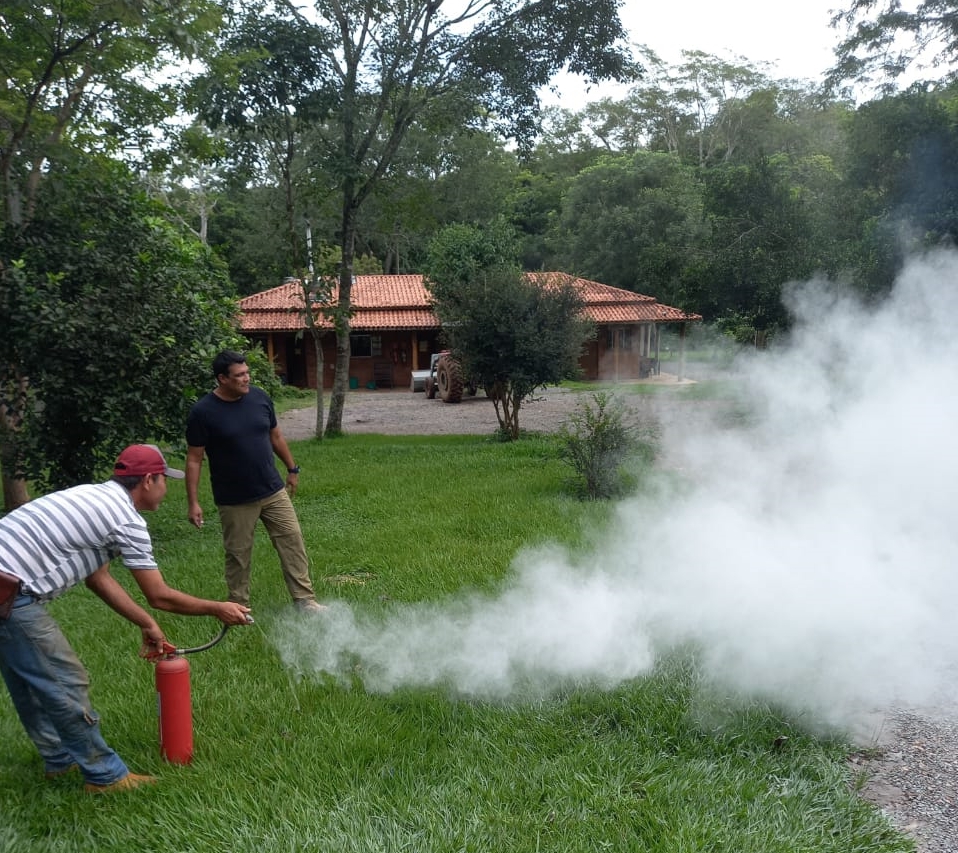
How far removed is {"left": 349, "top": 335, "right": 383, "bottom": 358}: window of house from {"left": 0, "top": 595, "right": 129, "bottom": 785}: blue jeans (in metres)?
26.1

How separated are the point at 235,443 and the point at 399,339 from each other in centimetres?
2454

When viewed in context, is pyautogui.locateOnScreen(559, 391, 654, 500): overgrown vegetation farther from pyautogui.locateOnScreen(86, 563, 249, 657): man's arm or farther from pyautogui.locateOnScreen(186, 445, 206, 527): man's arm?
pyautogui.locateOnScreen(86, 563, 249, 657): man's arm

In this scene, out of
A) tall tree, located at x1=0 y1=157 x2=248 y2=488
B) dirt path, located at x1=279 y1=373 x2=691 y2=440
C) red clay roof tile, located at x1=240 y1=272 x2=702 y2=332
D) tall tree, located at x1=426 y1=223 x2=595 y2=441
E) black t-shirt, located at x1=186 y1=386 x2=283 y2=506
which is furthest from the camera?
red clay roof tile, located at x1=240 y1=272 x2=702 y2=332

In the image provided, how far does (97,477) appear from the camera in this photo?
7.22 metres

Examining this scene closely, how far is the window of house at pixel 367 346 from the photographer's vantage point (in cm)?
2883

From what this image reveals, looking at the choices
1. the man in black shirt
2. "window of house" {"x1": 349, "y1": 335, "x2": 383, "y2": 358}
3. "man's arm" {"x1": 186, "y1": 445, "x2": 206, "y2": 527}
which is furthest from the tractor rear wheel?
"man's arm" {"x1": 186, "y1": 445, "x2": 206, "y2": 527}

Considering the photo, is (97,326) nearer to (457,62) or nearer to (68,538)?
(68,538)

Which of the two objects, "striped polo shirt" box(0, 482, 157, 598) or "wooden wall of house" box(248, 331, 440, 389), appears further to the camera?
"wooden wall of house" box(248, 331, 440, 389)

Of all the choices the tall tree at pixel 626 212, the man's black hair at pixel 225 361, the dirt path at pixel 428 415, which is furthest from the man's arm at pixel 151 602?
the tall tree at pixel 626 212

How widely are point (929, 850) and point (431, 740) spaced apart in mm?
1921

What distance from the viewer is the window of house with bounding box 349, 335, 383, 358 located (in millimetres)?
28828

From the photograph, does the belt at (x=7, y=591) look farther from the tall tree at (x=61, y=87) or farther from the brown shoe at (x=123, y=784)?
the tall tree at (x=61, y=87)

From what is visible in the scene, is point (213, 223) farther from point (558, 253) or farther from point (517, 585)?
point (517, 585)

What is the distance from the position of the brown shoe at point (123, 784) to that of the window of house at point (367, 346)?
26145 millimetres
